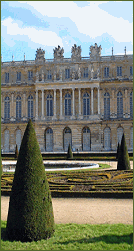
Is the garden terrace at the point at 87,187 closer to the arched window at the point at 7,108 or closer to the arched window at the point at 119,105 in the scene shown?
the arched window at the point at 119,105

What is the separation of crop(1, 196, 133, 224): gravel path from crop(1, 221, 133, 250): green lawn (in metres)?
0.79

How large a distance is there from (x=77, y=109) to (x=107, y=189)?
27909mm

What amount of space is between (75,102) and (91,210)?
100 ft

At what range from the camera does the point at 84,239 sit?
5570 millimetres

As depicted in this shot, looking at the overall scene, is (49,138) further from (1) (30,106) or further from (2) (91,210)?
(2) (91,210)

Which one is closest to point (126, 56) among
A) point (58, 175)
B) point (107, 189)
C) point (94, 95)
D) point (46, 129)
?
point (94, 95)

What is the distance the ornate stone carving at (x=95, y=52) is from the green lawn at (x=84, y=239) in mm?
34402

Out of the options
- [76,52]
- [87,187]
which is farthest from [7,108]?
[87,187]

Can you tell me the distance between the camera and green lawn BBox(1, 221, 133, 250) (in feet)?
16.9

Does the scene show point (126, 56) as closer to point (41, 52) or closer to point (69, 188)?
point (41, 52)

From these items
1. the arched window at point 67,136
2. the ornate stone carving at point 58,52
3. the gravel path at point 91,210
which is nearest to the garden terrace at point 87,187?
the gravel path at point 91,210

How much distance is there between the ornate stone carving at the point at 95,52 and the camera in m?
38.8

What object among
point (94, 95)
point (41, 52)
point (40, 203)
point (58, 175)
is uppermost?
point (41, 52)

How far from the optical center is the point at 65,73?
39.6 metres
